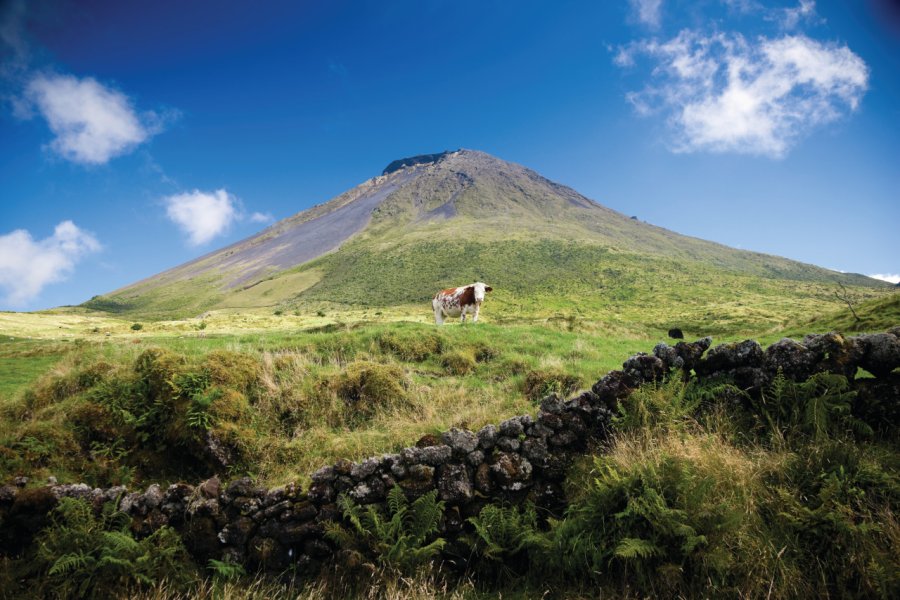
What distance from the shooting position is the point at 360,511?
5.51 meters

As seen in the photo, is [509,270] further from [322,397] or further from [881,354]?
[881,354]

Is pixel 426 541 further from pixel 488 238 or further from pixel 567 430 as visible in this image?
pixel 488 238

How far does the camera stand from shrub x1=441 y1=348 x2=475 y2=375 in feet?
40.2

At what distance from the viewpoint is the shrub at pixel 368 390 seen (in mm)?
9469

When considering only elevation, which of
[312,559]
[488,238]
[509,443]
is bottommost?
[312,559]

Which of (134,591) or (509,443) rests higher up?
(509,443)

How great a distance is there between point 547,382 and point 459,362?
3237mm

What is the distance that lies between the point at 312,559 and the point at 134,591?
1982 millimetres

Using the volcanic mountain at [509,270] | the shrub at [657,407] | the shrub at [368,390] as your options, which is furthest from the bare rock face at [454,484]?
the volcanic mountain at [509,270]

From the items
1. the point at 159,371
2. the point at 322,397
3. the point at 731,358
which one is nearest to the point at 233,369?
the point at 159,371

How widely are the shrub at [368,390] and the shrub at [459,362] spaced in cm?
234

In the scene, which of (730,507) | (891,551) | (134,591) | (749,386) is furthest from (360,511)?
(749,386)

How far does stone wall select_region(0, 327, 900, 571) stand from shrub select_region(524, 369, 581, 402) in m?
3.35

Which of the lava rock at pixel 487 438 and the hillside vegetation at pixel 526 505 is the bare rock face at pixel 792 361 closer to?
the hillside vegetation at pixel 526 505
